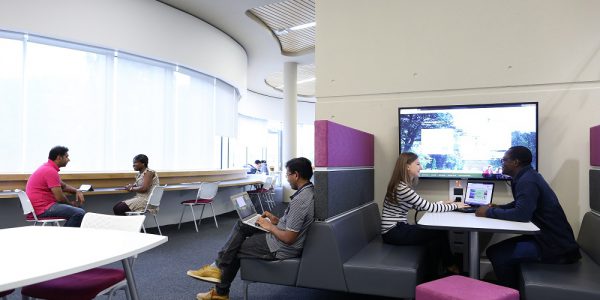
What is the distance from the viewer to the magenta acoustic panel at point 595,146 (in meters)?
2.88

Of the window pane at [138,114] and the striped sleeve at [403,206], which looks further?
the window pane at [138,114]

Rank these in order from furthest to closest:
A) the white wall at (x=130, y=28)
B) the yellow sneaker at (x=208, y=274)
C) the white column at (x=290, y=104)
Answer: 1. the white column at (x=290, y=104)
2. the white wall at (x=130, y=28)
3. the yellow sneaker at (x=208, y=274)

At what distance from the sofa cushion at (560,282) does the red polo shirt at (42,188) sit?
14.5ft

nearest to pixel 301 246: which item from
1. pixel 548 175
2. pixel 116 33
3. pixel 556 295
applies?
pixel 556 295

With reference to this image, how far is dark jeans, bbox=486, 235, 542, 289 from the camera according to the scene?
2512 mm

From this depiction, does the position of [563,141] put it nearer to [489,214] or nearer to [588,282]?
[489,214]

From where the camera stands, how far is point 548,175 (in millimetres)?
3270

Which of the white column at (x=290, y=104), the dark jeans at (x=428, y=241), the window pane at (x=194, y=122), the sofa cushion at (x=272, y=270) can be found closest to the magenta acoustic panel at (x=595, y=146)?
the dark jeans at (x=428, y=241)

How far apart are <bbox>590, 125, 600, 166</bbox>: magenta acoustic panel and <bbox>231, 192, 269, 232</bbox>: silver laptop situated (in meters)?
2.58

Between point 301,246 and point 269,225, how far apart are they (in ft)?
0.88

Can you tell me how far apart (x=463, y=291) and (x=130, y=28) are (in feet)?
18.6

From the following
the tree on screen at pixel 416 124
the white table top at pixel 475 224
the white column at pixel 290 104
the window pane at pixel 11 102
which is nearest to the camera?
the white table top at pixel 475 224

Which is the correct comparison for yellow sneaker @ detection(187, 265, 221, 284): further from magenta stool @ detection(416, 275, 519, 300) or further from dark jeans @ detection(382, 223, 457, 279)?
magenta stool @ detection(416, 275, 519, 300)

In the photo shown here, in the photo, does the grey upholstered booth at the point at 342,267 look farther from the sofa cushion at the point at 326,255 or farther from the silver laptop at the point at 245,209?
the silver laptop at the point at 245,209
